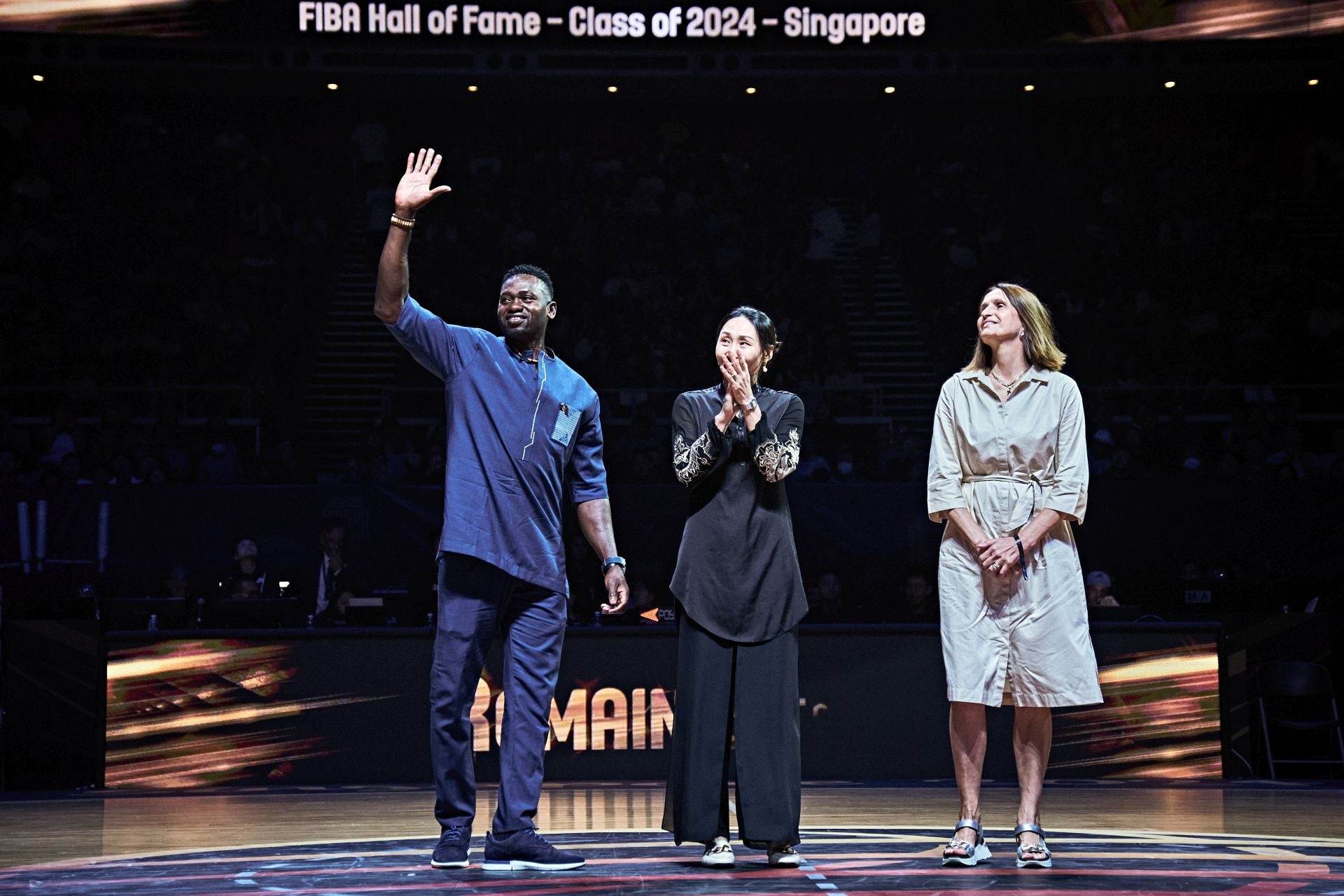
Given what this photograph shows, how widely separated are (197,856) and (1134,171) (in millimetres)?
16866

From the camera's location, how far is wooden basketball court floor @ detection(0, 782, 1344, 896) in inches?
167

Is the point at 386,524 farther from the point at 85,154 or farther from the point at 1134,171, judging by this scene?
the point at 1134,171

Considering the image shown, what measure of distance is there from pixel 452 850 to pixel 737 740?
3.19 feet

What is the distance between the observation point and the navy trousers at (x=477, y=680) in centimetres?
461

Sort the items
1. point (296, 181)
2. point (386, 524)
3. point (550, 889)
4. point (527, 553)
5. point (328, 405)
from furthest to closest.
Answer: point (296, 181) < point (328, 405) < point (386, 524) < point (527, 553) < point (550, 889)

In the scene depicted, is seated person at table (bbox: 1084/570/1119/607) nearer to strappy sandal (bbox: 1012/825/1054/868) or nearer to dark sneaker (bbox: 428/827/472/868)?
strappy sandal (bbox: 1012/825/1054/868)

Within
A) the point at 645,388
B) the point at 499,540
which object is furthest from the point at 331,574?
the point at 499,540

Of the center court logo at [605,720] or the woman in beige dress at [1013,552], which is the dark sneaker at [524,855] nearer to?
the woman in beige dress at [1013,552]

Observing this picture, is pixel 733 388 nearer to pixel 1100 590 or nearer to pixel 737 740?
pixel 737 740

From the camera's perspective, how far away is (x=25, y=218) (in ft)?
58.3

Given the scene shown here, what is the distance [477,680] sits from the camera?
4621 mm

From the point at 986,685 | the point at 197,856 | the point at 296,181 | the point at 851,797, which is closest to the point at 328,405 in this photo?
the point at 296,181

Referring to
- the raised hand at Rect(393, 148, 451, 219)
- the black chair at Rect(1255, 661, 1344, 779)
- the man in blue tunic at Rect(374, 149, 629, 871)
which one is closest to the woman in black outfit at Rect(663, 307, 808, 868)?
the man in blue tunic at Rect(374, 149, 629, 871)

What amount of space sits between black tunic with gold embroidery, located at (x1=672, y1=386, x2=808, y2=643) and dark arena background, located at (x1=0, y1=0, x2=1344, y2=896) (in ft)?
2.73
